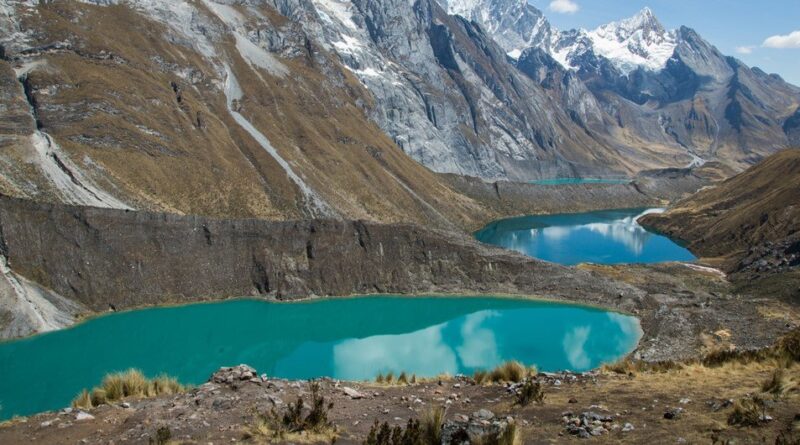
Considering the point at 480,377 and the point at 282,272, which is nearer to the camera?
the point at 480,377

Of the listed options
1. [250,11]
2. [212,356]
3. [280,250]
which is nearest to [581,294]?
[280,250]

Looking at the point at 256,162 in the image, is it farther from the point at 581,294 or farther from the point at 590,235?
the point at 590,235

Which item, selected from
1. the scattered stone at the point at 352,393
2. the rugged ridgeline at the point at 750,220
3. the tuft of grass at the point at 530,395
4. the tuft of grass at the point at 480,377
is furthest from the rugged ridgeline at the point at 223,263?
the tuft of grass at the point at 530,395

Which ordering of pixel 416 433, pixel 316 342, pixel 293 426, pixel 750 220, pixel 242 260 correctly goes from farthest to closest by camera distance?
pixel 750 220 < pixel 242 260 < pixel 316 342 < pixel 293 426 < pixel 416 433

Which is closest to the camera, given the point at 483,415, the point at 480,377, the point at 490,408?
the point at 483,415

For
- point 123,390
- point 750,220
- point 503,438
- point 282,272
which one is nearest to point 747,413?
point 503,438

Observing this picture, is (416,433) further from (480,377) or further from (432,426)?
(480,377)

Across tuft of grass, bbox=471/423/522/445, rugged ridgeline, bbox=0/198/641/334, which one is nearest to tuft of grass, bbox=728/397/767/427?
tuft of grass, bbox=471/423/522/445

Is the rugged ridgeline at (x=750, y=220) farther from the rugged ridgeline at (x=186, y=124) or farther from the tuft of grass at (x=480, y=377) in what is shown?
the tuft of grass at (x=480, y=377)
